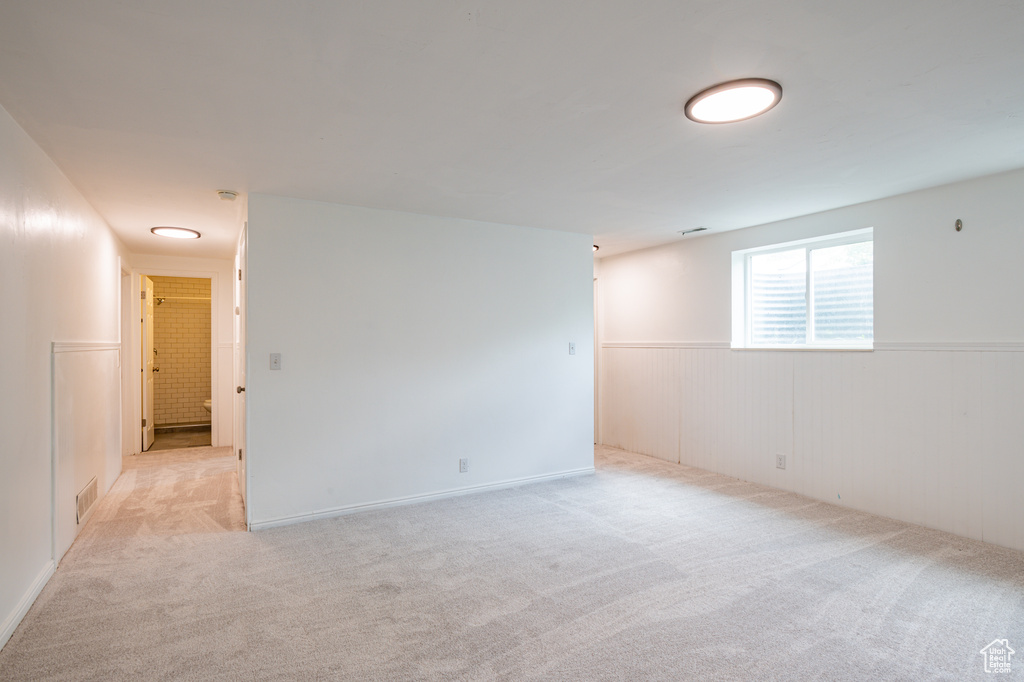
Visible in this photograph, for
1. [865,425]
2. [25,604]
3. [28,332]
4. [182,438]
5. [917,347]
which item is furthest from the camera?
[182,438]

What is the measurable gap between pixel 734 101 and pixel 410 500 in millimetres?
3363

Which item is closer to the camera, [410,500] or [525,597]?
[525,597]

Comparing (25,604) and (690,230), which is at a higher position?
(690,230)

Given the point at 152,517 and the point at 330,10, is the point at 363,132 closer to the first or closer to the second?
the point at 330,10

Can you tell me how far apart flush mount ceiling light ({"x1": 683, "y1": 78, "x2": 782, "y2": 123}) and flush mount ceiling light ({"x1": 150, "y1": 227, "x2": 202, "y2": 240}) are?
171 inches

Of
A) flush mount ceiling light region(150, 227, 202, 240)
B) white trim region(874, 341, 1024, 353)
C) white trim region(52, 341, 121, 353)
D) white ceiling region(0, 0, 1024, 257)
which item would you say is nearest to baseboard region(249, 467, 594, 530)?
white trim region(52, 341, 121, 353)

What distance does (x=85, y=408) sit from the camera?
11.7 feet

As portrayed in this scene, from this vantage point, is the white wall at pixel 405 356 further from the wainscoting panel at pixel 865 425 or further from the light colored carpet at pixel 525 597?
the wainscoting panel at pixel 865 425

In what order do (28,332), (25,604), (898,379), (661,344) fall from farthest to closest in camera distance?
(661,344), (898,379), (28,332), (25,604)

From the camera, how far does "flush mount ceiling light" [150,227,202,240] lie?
4.60 metres

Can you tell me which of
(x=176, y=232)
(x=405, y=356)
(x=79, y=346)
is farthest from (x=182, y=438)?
(x=405, y=356)

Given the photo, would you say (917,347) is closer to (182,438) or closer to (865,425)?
(865,425)

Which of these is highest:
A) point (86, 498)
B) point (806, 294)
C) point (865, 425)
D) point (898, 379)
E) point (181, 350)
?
point (806, 294)

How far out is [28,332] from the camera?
2.51 meters
